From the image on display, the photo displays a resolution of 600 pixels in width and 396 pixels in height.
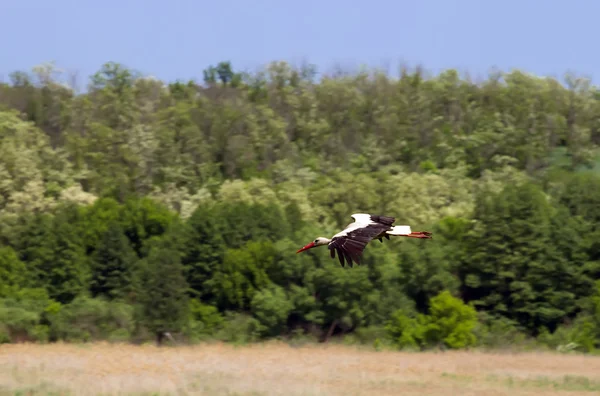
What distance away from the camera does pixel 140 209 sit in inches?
2613

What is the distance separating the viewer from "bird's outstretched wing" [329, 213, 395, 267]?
1542cm

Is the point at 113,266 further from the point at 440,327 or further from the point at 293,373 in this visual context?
the point at 293,373

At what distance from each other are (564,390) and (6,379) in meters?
15.3

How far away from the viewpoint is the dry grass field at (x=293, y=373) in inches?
1101

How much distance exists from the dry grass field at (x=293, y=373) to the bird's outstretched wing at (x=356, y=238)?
11.3 metres

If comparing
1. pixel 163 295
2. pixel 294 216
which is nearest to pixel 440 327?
pixel 163 295

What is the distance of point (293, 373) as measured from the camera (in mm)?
33312

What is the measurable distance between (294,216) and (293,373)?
105 feet

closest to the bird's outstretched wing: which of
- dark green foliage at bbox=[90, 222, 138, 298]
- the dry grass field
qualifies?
the dry grass field

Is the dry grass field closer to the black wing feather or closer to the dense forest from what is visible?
the dense forest

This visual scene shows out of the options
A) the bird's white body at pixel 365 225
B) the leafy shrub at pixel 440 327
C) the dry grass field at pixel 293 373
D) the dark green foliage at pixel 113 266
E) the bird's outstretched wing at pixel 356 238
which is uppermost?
the dark green foliage at pixel 113 266

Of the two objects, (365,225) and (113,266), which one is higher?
(113,266)

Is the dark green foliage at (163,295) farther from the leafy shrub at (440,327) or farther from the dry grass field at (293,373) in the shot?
the leafy shrub at (440,327)

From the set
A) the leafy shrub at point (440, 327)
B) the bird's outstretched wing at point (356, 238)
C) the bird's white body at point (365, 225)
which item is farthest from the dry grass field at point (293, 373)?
the bird's outstretched wing at point (356, 238)
